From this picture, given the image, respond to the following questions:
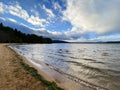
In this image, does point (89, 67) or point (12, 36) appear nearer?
point (89, 67)

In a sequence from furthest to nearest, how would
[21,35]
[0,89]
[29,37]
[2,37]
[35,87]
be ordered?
[29,37], [21,35], [2,37], [35,87], [0,89]

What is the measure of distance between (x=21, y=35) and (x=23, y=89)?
160212 millimetres

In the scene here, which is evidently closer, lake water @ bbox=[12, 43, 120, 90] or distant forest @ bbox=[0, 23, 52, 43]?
lake water @ bbox=[12, 43, 120, 90]

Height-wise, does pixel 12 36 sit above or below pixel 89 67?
above

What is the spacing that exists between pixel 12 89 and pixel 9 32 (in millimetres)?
147456

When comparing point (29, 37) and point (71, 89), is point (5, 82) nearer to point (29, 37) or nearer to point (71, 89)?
point (71, 89)

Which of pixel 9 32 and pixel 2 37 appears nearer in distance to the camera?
pixel 2 37

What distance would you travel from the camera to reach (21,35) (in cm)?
16262

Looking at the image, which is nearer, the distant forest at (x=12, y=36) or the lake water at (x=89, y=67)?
the lake water at (x=89, y=67)

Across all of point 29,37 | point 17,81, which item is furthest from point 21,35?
point 17,81

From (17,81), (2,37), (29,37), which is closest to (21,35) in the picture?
(29,37)

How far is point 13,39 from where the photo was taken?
145875 mm

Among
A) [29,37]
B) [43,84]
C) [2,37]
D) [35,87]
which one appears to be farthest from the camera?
[29,37]

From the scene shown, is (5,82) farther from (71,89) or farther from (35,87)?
(71,89)
